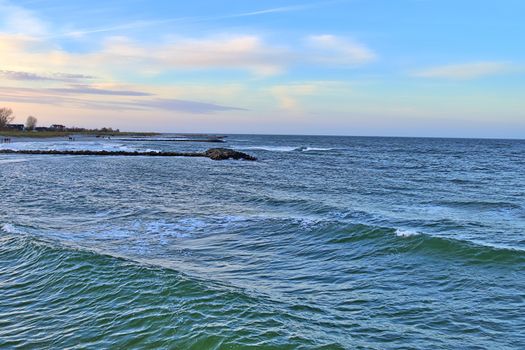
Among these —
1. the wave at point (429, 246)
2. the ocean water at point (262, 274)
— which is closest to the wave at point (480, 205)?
the ocean water at point (262, 274)

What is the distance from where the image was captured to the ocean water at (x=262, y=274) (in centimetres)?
805

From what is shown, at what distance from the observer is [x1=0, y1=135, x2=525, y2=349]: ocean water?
8.05m

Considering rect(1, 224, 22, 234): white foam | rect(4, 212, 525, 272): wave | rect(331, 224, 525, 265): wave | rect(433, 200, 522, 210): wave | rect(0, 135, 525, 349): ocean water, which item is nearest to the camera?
rect(0, 135, 525, 349): ocean water

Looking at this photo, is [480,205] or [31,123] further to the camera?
[31,123]

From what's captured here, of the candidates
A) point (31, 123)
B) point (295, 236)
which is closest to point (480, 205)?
point (295, 236)

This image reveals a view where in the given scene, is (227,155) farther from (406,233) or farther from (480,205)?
(406,233)

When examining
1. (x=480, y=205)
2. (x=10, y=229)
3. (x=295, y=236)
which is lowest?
(x=295, y=236)

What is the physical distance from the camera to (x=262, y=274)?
1172cm

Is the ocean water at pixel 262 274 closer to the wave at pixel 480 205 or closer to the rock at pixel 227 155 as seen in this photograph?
the wave at pixel 480 205

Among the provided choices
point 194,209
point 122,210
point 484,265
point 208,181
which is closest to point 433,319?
point 484,265

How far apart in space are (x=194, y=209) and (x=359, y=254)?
10.4 meters

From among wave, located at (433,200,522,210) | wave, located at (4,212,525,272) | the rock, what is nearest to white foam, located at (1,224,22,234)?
wave, located at (4,212,525,272)

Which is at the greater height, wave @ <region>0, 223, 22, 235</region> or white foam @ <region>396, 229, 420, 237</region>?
white foam @ <region>396, 229, 420, 237</region>

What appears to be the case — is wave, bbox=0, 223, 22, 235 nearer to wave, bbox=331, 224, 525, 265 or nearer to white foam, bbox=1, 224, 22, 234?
white foam, bbox=1, 224, 22, 234
